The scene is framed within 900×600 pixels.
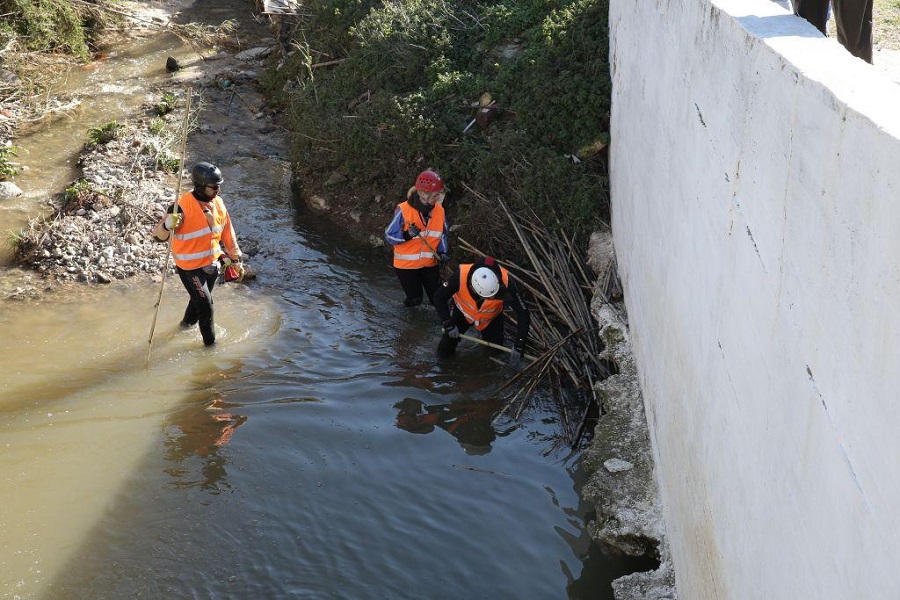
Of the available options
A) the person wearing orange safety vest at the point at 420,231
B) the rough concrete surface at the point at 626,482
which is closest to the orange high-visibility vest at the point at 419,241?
the person wearing orange safety vest at the point at 420,231

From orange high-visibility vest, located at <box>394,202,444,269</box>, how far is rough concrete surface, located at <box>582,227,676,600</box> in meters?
2.18

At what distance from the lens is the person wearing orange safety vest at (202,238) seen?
7.36 meters

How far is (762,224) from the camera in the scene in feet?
9.73

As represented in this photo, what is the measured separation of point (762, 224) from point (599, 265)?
5542 millimetres

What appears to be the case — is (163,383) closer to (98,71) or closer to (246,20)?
(98,71)

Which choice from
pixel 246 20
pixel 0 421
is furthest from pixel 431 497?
pixel 246 20

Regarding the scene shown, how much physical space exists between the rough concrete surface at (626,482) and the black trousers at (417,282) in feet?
7.49

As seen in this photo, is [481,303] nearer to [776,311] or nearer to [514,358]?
[514,358]

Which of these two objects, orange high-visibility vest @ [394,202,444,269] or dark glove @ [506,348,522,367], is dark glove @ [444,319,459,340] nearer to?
dark glove @ [506,348,522,367]

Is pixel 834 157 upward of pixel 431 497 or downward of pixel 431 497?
upward

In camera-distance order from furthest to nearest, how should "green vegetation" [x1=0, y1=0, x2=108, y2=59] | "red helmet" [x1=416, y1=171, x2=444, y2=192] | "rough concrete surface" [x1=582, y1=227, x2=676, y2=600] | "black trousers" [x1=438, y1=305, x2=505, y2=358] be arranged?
"green vegetation" [x1=0, y1=0, x2=108, y2=59], "red helmet" [x1=416, y1=171, x2=444, y2=192], "black trousers" [x1=438, y1=305, x2=505, y2=358], "rough concrete surface" [x1=582, y1=227, x2=676, y2=600]

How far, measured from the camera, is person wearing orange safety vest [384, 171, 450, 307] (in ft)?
26.9

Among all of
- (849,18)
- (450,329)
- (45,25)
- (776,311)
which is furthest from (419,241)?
(45,25)

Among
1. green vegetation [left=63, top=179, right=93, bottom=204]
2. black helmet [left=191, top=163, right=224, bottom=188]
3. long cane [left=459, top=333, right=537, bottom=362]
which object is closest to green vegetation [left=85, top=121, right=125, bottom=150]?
green vegetation [left=63, top=179, right=93, bottom=204]
